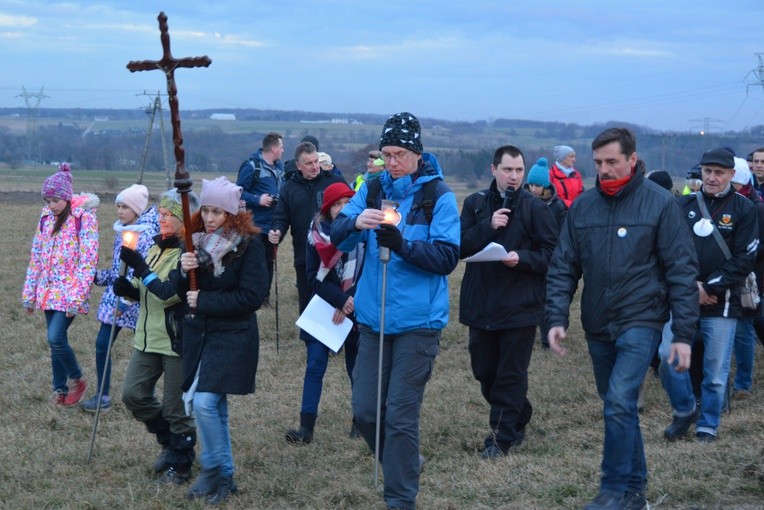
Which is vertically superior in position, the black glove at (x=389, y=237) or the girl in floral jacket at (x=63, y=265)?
the black glove at (x=389, y=237)

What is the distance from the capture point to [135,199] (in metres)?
7.71

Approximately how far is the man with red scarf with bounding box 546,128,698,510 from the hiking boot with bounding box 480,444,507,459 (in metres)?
1.62

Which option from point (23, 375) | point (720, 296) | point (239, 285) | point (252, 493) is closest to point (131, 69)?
point (239, 285)

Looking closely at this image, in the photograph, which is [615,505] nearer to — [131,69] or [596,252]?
[596,252]

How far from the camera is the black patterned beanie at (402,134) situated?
5.65 metres

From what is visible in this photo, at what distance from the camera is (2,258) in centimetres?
1909

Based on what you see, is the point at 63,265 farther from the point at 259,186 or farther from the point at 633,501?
the point at 633,501

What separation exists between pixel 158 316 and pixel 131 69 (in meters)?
1.63

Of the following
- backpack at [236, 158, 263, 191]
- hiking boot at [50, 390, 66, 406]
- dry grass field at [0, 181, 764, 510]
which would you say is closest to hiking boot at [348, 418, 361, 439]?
dry grass field at [0, 181, 764, 510]

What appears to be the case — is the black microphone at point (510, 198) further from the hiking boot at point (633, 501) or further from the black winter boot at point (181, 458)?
the black winter boot at point (181, 458)

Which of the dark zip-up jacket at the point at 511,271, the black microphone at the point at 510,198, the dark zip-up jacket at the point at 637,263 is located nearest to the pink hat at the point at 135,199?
the dark zip-up jacket at the point at 511,271

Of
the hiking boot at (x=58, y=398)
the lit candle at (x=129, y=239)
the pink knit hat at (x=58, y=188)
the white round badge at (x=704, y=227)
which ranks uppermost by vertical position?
the white round badge at (x=704, y=227)

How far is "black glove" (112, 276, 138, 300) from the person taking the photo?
6688mm

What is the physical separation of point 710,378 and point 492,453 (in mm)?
1702
